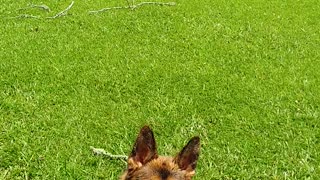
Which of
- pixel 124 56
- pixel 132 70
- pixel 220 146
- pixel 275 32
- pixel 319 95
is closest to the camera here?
pixel 220 146

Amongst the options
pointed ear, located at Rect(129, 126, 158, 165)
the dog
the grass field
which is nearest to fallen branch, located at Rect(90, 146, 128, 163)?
the grass field

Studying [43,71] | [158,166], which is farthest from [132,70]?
[158,166]

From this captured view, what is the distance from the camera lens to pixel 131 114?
6996mm

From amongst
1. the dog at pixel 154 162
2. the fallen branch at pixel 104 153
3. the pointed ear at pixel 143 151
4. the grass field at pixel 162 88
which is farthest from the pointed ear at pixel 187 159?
the fallen branch at pixel 104 153

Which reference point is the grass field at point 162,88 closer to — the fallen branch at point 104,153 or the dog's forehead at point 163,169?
the fallen branch at point 104,153

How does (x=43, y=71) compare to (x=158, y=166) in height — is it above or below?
below

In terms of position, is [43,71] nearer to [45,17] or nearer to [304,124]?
[45,17]

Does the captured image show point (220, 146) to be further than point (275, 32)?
No

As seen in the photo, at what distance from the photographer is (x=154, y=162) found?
14.3 ft

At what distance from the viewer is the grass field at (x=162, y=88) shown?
614 centimetres

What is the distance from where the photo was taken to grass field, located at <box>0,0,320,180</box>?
6145 mm

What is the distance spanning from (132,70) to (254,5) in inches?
183

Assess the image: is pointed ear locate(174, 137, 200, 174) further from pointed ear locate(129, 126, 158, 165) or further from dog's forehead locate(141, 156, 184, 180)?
pointed ear locate(129, 126, 158, 165)

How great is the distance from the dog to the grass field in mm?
1518
